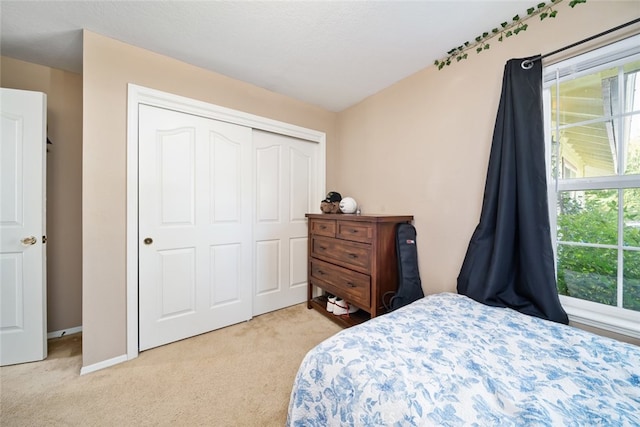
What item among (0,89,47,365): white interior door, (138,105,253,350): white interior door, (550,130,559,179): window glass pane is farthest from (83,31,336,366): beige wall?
(550,130,559,179): window glass pane

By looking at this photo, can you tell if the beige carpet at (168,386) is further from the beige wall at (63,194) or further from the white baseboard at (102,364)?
the beige wall at (63,194)

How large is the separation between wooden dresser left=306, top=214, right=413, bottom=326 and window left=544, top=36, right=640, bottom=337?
38.8 inches

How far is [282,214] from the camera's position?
99.8 inches

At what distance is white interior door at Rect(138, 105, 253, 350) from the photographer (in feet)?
5.84

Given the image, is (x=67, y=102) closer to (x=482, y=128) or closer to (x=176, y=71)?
(x=176, y=71)

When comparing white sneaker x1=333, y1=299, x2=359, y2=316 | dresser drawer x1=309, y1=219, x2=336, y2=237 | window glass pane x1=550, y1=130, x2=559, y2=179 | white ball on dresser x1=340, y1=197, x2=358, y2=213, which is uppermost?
window glass pane x1=550, y1=130, x2=559, y2=179

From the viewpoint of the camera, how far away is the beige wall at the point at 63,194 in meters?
1.93

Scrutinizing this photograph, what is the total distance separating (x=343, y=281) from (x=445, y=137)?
58.6 inches

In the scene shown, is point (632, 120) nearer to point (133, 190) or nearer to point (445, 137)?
point (445, 137)

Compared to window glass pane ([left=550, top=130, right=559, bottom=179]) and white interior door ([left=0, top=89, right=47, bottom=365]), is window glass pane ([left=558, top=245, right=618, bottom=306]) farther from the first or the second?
white interior door ([left=0, top=89, right=47, bottom=365])

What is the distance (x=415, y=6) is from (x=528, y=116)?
3.12 ft

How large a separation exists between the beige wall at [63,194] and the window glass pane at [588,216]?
3.76 m

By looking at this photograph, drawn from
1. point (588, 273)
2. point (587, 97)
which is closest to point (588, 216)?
point (588, 273)

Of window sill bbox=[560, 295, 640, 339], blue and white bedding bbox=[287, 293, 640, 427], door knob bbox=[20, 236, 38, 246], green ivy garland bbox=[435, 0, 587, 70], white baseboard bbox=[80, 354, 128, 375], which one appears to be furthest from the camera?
door knob bbox=[20, 236, 38, 246]
